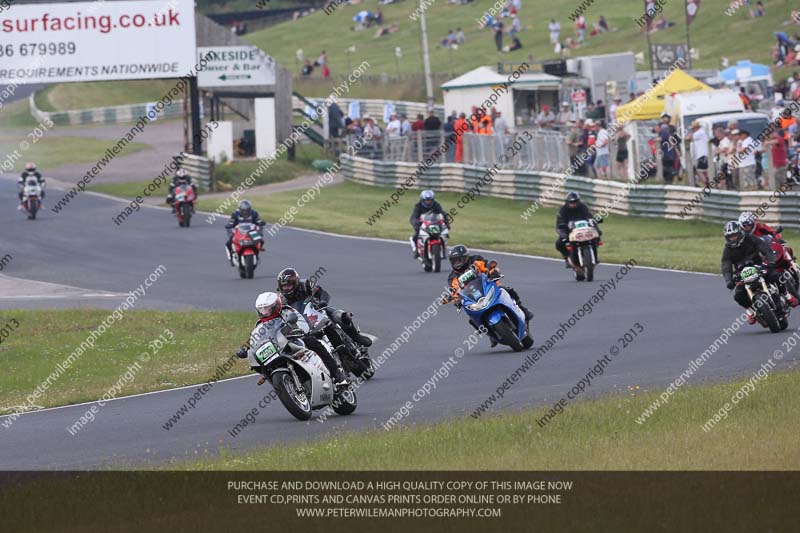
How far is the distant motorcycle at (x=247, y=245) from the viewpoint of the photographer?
25938mm

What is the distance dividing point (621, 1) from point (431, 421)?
70.4 metres

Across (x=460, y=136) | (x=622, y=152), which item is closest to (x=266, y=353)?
(x=622, y=152)

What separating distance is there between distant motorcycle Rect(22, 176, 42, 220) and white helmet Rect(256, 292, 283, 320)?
25.7 metres

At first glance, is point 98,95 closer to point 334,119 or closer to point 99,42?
point 334,119

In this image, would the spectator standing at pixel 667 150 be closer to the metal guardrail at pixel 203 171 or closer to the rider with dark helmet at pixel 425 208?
the rider with dark helmet at pixel 425 208

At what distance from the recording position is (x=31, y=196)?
1480 inches

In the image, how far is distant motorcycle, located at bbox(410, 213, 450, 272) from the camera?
25328 mm

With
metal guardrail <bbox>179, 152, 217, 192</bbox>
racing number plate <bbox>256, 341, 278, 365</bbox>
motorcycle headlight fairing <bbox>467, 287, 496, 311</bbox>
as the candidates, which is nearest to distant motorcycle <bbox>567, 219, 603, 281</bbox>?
motorcycle headlight fairing <bbox>467, 287, 496, 311</bbox>

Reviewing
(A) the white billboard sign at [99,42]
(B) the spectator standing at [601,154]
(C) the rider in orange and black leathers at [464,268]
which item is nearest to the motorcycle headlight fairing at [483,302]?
(C) the rider in orange and black leathers at [464,268]

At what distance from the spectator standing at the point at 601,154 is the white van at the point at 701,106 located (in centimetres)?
174

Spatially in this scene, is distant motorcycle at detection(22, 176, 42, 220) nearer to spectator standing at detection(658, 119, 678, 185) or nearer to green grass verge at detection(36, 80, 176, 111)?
spectator standing at detection(658, 119, 678, 185)
